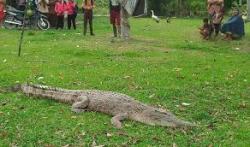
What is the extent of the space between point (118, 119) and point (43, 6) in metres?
17.7

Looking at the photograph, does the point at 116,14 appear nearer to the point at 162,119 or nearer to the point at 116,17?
the point at 116,17

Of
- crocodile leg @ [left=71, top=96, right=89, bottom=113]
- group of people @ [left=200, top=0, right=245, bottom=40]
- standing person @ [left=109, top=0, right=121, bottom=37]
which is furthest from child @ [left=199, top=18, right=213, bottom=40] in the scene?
crocodile leg @ [left=71, top=96, right=89, bottom=113]

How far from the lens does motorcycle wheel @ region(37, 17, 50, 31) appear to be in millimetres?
23181

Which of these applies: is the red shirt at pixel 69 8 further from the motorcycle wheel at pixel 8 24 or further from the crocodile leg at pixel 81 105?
the crocodile leg at pixel 81 105

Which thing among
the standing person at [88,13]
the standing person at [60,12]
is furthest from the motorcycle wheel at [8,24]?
the standing person at [88,13]

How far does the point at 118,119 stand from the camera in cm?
737

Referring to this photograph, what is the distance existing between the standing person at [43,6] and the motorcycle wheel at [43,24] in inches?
25.4

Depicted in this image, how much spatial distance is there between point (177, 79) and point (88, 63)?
2697mm

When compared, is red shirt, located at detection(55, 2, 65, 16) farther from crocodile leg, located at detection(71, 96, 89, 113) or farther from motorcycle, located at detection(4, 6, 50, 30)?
crocodile leg, located at detection(71, 96, 89, 113)

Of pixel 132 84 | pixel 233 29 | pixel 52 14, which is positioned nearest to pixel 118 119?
pixel 132 84

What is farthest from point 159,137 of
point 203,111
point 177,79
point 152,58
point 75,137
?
point 152,58

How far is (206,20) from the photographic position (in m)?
19.6

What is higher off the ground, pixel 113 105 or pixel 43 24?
pixel 113 105

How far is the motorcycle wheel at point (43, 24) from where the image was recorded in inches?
913
